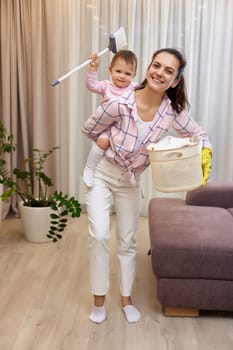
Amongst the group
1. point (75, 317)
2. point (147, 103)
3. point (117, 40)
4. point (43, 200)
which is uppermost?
point (117, 40)

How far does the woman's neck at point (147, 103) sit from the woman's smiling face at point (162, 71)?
55 mm

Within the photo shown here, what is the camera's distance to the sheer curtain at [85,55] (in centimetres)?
335

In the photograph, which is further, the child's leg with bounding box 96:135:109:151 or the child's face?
the child's face

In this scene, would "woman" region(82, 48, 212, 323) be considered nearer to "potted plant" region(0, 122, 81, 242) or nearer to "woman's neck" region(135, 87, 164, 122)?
"woman's neck" region(135, 87, 164, 122)

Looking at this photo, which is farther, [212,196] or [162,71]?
[212,196]

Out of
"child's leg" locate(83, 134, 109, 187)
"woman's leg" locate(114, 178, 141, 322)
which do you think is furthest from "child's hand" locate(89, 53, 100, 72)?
"woman's leg" locate(114, 178, 141, 322)

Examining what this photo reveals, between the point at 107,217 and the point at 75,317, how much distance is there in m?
0.56

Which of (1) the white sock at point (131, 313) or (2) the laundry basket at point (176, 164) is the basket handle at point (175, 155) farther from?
(1) the white sock at point (131, 313)

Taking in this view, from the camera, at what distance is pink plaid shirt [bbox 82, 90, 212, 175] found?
185cm

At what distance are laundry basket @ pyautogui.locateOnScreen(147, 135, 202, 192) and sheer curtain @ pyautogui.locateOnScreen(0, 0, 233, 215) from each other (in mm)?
1807

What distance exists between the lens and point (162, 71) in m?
1.79

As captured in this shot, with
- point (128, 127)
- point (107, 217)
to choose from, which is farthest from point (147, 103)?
point (107, 217)

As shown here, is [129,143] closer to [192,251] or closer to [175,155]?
[175,155]

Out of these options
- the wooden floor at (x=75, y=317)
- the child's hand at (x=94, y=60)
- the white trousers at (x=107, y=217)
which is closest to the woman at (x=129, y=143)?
the white trousers at (x=107, y=217)
